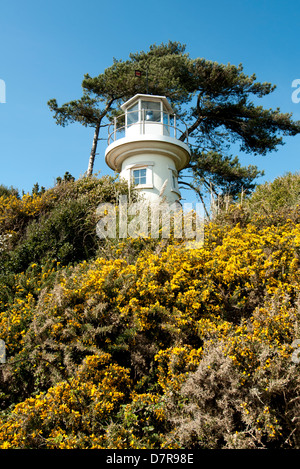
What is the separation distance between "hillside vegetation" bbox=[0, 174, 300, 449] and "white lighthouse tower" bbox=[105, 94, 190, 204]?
6916 millimetres

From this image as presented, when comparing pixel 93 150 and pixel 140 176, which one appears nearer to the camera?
pixel 140 176

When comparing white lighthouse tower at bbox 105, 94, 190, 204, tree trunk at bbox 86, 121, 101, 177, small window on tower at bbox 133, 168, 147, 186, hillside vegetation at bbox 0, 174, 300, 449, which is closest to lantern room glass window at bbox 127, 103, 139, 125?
white lighthouse tower at bbox 105, 94, 190, 204

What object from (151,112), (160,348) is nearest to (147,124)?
(151,112)

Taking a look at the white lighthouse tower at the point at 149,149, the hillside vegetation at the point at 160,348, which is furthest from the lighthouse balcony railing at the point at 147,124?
the hillside vegetation at the point at 160,348

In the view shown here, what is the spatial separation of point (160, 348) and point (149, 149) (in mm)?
9937

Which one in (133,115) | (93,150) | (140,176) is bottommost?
(140,176)

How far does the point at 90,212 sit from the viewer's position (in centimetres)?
828

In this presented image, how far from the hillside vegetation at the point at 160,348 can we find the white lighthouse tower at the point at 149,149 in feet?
22.7

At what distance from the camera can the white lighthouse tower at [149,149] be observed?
13031 mm

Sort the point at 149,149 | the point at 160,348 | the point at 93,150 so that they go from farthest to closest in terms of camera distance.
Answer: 1. the point at 93,150
2. the point at 149,149
3. the point at 160,348

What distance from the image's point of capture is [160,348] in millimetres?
4207

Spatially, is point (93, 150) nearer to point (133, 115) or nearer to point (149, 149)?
point (133, 115)

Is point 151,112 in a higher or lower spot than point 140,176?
higher

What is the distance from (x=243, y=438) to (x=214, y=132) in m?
18.0
